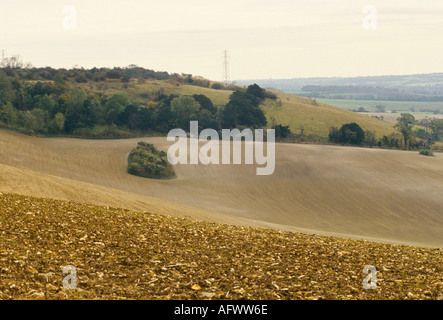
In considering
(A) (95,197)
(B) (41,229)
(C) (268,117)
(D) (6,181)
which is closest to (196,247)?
(B) (41,229)

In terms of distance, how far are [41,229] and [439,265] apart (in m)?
10.5

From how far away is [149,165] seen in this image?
52.5 metres

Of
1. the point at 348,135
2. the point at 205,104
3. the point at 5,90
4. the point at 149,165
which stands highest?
the point at 5,90

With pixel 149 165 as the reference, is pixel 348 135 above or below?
above

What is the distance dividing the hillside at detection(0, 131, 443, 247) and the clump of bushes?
1086 millimetres

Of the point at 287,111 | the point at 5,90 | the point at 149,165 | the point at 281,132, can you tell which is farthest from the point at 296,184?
the point at 287,111

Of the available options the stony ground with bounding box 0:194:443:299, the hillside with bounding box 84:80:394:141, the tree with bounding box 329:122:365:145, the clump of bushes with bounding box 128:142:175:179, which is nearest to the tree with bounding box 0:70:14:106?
the hillside with bounding box 84:80:394:141

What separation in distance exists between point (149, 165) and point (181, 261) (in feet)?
132

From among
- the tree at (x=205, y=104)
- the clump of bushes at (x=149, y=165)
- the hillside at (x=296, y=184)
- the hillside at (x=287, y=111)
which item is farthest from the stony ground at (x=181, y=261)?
the hillside at (x=287, y=111)

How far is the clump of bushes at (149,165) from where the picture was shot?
52.0 m

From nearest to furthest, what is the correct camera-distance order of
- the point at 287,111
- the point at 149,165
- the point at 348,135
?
the point at 149,165, the point at 348,135, the point at 287,111

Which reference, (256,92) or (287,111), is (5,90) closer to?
(256,92)

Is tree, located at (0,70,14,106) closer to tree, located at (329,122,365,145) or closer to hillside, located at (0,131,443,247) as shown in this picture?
hillside, located at (0,131,443,247)
